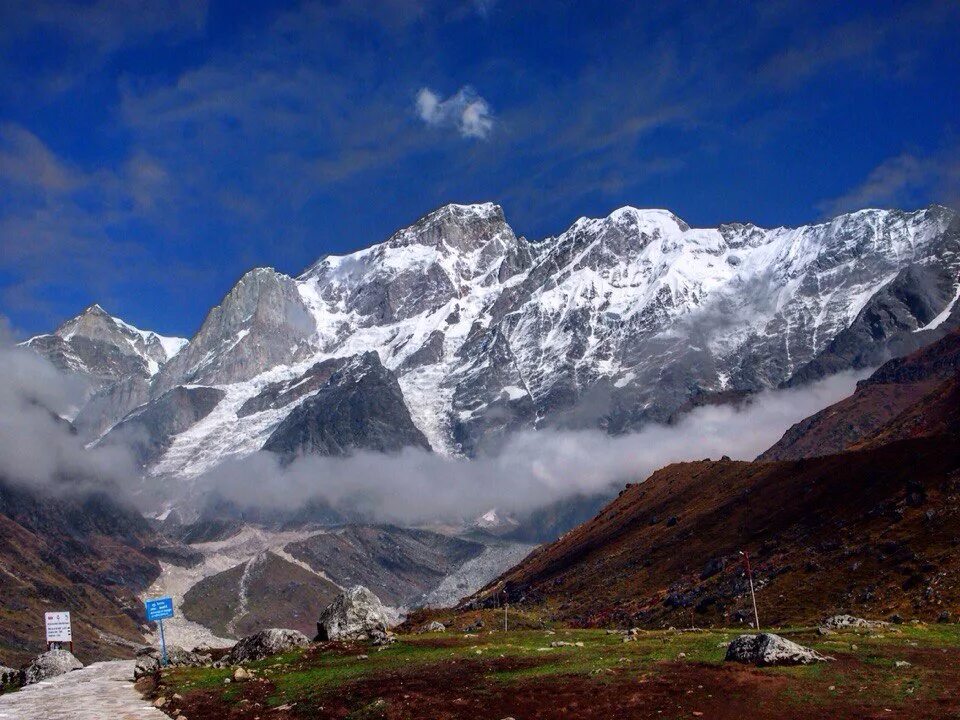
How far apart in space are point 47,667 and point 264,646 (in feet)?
55.7

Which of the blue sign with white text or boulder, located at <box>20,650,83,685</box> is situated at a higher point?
the blue sign with white text

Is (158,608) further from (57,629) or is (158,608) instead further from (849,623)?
(849,623)

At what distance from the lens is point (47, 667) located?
67.2 meters

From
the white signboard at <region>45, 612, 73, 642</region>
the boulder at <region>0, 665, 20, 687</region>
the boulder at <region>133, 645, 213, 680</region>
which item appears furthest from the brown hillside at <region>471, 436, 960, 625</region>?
the boulder at <region>0, 665, 20, 687</region>

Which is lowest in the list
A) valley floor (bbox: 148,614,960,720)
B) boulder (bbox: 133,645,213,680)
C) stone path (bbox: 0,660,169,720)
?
valley floor (bbox: 148,614,960,720)

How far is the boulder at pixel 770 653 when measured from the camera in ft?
156

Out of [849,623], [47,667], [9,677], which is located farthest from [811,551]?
[9,677]

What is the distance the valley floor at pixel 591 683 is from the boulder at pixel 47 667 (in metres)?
12.3

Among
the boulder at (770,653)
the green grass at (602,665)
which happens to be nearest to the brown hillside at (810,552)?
the green grass at (602,665)

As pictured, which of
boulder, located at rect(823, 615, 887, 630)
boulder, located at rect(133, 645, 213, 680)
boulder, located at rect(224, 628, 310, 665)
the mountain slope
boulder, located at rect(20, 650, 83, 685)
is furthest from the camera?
the mountain slope

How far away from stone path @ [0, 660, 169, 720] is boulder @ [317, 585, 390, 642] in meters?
15.1

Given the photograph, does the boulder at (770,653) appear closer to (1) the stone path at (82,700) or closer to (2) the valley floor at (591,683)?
(2) the valley floor at (591,683)

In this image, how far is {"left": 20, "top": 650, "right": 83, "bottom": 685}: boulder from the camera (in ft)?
218

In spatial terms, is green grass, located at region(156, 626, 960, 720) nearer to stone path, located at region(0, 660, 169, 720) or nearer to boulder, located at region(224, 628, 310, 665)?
boulder, located at region(224, 628, 310, 665)
